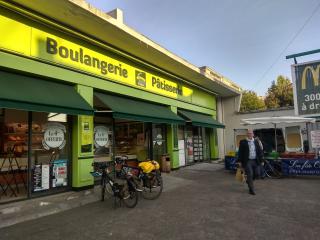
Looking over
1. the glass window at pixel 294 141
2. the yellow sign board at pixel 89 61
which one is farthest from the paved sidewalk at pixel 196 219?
the glass window at pixel 294 141

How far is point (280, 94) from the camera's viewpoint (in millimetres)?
39469

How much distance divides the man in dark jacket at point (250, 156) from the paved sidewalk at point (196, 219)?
51 cm

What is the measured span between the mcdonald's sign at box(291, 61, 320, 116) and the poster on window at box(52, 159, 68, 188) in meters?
8.64

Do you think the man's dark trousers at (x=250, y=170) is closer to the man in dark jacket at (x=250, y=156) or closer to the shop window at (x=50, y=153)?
the man in dark jacket at (x=250, y=156)

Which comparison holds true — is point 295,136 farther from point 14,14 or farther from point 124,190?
point 14,14

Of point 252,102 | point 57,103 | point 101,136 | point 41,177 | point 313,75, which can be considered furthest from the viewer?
point 252,102

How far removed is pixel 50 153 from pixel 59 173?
2.05 feet

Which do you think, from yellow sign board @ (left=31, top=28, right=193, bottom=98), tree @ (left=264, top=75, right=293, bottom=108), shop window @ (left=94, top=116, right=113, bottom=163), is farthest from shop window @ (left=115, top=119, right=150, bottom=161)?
tree @ (left=264, top=75, right=293, bottom=108)

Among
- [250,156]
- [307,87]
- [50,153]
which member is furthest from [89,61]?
[307,87]

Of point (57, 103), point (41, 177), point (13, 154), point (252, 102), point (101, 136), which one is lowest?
point (41, 177)

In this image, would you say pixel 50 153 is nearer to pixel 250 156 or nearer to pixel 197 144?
pixel 250 156

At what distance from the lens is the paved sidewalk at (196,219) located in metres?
4.80

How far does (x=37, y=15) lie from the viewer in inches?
288

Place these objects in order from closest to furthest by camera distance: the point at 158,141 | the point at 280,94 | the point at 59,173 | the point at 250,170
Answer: the point at 250,170
the point at 59,173
the point at 158,141
the point at 280,94
